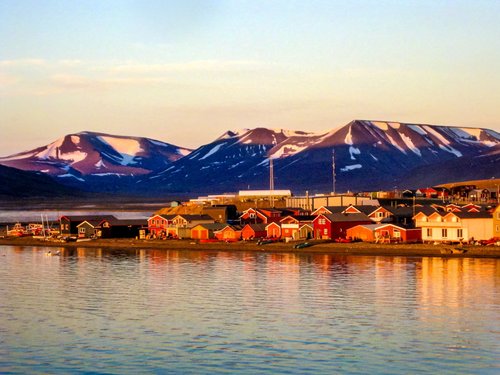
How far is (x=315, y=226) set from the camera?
170ft

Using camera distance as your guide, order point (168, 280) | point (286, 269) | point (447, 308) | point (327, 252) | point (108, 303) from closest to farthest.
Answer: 1. point (447, 308)
2. point (108, 303)
3. point (168, 280)
4. point (286, 269)
5. point (327, 252)

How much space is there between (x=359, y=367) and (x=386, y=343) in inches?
94.2

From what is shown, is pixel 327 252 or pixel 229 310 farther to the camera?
pixel 327 252

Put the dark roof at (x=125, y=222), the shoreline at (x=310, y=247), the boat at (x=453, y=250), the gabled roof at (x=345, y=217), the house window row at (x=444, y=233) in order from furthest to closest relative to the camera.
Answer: the dark roof at (x=125, y=222)
the gabled roof at (x=345, y=217)
the house window row at (x=444, y=233)
the shoreline at (x=310, y=247)
the boat at (x=453, y=250)

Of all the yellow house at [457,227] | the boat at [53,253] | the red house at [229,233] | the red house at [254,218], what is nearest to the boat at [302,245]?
the yellow house at [457,227]

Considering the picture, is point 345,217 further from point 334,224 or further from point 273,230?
point 273,230

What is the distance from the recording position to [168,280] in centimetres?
3538

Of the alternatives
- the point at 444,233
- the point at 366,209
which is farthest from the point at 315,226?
the point at 444,233

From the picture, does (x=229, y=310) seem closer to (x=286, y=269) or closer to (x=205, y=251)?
(x=286, y=269)

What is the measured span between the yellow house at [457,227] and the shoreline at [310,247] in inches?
76.7

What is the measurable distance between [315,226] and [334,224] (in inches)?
50.3

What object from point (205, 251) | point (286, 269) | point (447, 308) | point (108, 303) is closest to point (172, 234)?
point (205, 251)

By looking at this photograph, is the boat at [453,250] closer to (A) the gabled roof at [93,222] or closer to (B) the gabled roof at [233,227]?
(B) the gabled roof at [233,227]

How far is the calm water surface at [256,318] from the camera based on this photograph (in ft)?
67.2
